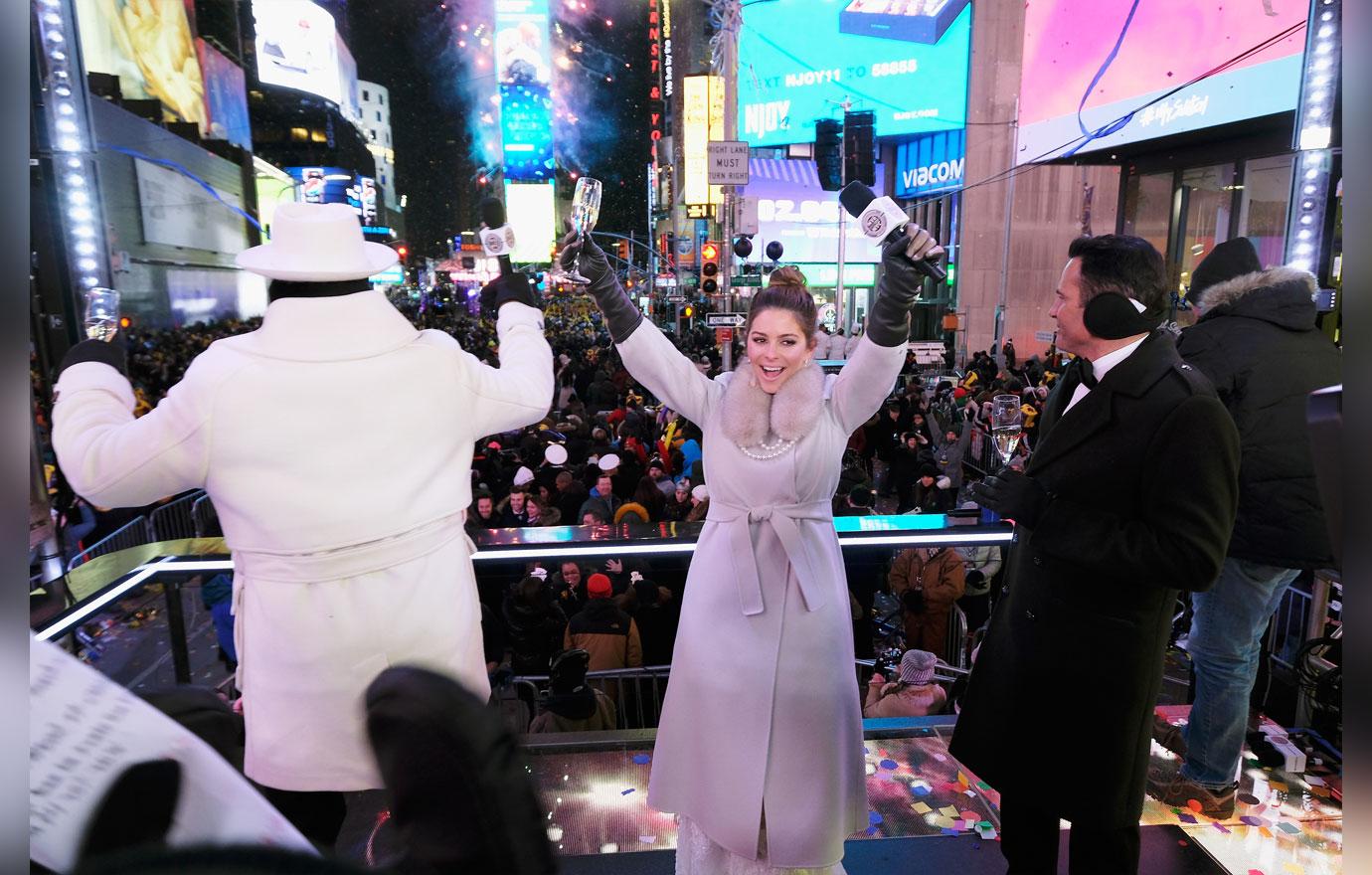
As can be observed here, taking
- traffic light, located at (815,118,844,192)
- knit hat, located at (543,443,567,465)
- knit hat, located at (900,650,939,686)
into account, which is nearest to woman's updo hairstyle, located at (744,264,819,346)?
knit hat, located at (900,650,939,686)

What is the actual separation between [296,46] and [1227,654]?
60.5m

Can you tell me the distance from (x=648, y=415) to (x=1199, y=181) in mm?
11470

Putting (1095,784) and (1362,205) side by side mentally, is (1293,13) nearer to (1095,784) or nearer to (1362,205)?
(1095,784)

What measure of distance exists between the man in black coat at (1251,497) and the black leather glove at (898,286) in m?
1.49

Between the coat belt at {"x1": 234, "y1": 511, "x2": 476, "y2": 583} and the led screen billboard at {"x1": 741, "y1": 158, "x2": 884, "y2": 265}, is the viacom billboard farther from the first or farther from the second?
the coat belt at {"x1": 234, "y1": 511, "x2": 476, "y2": 583}

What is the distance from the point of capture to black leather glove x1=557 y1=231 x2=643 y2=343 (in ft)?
8.61

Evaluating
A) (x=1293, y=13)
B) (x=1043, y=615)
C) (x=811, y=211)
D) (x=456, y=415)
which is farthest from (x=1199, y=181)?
(x=456, y=415)

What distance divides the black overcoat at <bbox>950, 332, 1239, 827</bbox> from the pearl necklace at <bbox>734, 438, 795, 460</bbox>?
28.5 inches

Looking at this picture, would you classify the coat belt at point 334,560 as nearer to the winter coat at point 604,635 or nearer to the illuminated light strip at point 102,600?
the illuminated light strip at point 102,600

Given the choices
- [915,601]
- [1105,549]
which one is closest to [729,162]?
[915,601]

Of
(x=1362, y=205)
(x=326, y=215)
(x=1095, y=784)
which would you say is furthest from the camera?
(x=1095, y=784)

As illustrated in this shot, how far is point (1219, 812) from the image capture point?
293cm

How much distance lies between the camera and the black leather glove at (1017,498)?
7.09 ft

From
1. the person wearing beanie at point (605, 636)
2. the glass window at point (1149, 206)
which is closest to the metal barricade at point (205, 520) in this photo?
the person wearing beanie at point (605, 636)
